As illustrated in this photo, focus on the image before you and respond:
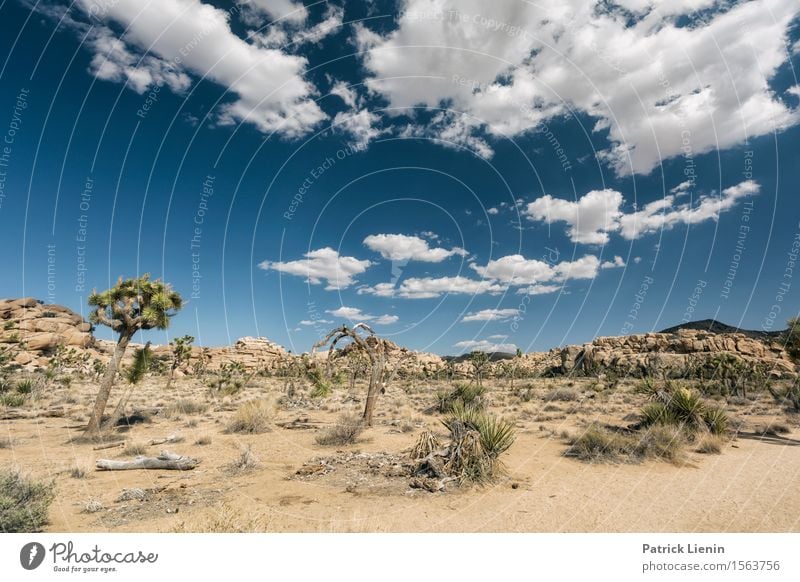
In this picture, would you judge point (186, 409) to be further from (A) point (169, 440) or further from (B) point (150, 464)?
(B) point (150, 464)

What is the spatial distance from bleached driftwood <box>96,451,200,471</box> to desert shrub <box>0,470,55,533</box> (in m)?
3.39

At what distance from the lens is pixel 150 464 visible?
10.8 m

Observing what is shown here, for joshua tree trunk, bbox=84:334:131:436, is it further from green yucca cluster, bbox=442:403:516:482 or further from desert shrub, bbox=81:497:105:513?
green yucca cluster, bbox=442:403:516:482

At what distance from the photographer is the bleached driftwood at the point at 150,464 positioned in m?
10.6

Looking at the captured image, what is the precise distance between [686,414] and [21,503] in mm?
18068

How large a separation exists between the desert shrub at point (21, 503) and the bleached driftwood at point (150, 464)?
339cm

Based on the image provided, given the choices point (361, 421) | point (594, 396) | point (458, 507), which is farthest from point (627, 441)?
point (594, 396)

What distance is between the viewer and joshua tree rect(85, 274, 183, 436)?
16062 mm

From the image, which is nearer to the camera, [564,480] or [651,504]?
[651,504]

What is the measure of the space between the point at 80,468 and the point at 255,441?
18.6ft

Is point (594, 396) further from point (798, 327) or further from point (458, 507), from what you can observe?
point (458, 507)

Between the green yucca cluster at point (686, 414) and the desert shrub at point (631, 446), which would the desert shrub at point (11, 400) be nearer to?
the desert shrub at point (631, 446)

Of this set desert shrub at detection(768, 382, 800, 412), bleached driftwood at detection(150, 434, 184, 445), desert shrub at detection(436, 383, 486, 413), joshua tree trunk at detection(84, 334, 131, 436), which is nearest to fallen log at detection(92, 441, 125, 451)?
bleached driftwood at detection(150, 434, 184, 445)

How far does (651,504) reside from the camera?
7727mm
